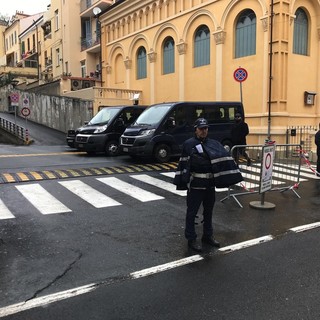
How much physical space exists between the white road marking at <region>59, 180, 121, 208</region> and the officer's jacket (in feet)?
10.00

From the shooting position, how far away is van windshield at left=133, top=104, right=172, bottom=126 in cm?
1374

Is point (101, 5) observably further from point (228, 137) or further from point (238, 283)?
point (238, 283)

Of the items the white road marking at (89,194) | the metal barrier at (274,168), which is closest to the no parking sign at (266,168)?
the metal barrier at (274,168)

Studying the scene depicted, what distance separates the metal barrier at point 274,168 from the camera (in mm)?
9570

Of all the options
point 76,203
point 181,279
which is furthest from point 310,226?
point 76,203

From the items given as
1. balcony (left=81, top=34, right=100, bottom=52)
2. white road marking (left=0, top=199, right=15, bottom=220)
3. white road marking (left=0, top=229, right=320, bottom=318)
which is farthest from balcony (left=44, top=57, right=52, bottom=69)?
white road marking (left=0, top=229, right=320, bottom=318)

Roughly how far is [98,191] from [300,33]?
45.6 ft

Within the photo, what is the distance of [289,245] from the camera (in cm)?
559

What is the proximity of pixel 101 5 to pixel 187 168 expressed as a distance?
3152 centimetres

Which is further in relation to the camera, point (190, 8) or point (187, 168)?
point (190, 8)

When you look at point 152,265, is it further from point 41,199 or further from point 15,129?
point 15,129

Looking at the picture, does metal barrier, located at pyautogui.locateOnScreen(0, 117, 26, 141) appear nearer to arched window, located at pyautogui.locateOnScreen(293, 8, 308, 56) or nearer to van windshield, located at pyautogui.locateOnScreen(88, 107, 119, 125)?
van windshield, located at pyautogui.locateOnScreen(88, 107, 119, 125)

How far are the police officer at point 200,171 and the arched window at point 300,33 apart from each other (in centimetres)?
1478

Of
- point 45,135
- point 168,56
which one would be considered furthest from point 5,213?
point 45,135
